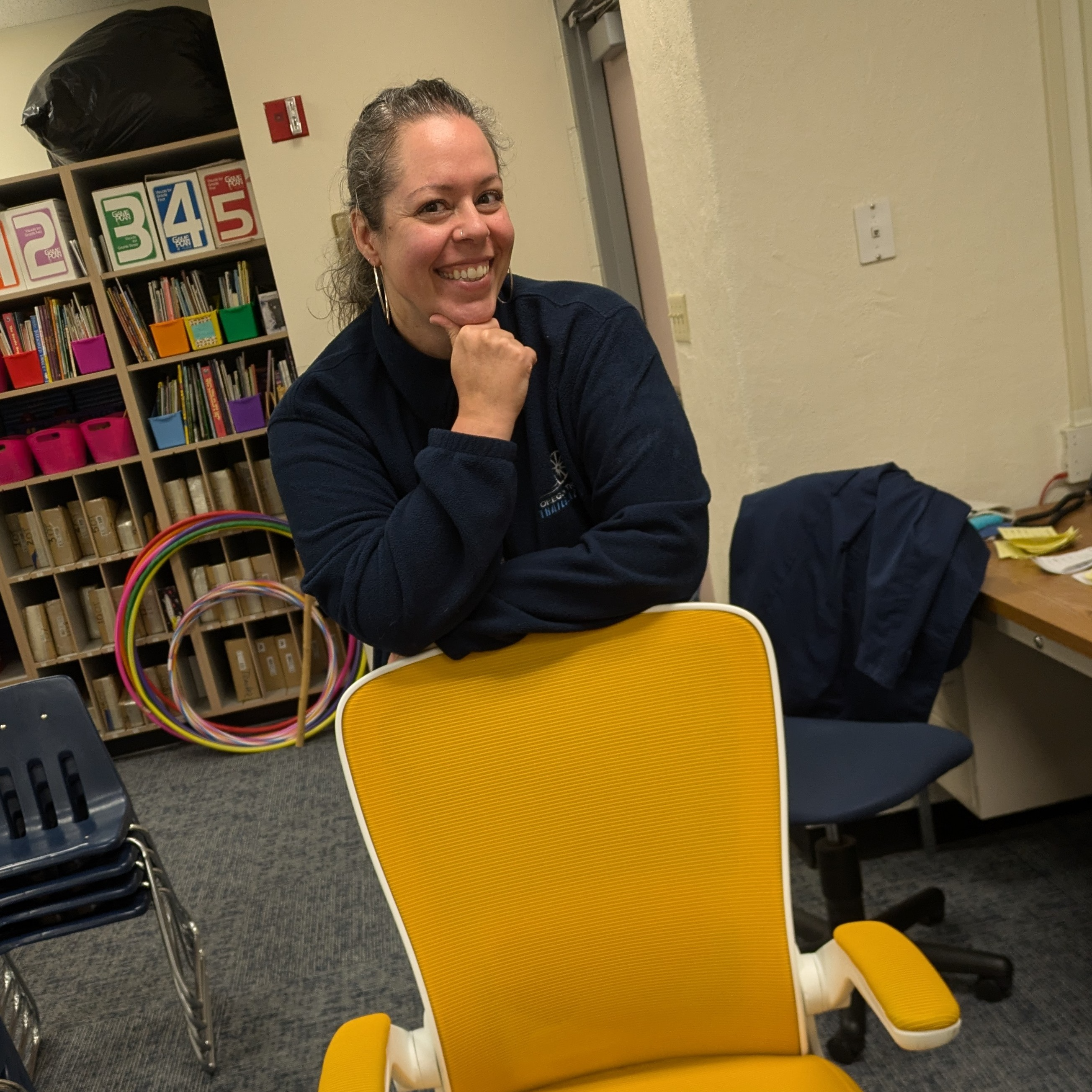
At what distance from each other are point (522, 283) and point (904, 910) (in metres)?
1.53

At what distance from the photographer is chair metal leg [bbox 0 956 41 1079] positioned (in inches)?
90.8

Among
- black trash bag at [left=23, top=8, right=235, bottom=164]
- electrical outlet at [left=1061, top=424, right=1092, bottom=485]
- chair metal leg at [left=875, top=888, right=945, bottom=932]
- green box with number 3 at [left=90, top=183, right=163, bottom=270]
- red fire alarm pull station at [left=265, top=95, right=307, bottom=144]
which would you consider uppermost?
black trash bag at [left=23, top=8, right=235, bottom=164]

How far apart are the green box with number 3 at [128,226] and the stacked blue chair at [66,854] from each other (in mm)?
2153

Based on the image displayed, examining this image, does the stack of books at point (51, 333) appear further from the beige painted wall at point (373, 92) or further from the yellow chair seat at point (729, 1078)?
the yellow chair seat at point (729, 1078)

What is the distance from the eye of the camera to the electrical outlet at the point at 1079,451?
2.38 meters

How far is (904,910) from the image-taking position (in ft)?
6.91

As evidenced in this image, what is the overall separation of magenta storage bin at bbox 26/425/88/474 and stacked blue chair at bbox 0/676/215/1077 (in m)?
1.96

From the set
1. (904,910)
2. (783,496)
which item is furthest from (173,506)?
(904,910)

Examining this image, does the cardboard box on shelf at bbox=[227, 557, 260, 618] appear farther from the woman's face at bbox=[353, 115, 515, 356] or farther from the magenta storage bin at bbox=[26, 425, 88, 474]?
the woman's face at bbox=[353, 115, 515, 356]

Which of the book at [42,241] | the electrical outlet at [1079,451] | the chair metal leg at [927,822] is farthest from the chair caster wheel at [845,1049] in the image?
the book at [42,241]

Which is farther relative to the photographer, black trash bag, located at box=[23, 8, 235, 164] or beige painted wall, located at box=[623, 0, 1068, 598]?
black trash bag, located at box=[23, 8, 235, 164]

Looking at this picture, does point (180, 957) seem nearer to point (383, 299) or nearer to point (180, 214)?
point (383, 299)

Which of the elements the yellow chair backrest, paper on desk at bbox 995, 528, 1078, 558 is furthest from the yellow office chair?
paper on desk at bbox 995, 528, 1078, 558

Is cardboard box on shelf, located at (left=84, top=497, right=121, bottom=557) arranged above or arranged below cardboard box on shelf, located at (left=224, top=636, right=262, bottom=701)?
above
